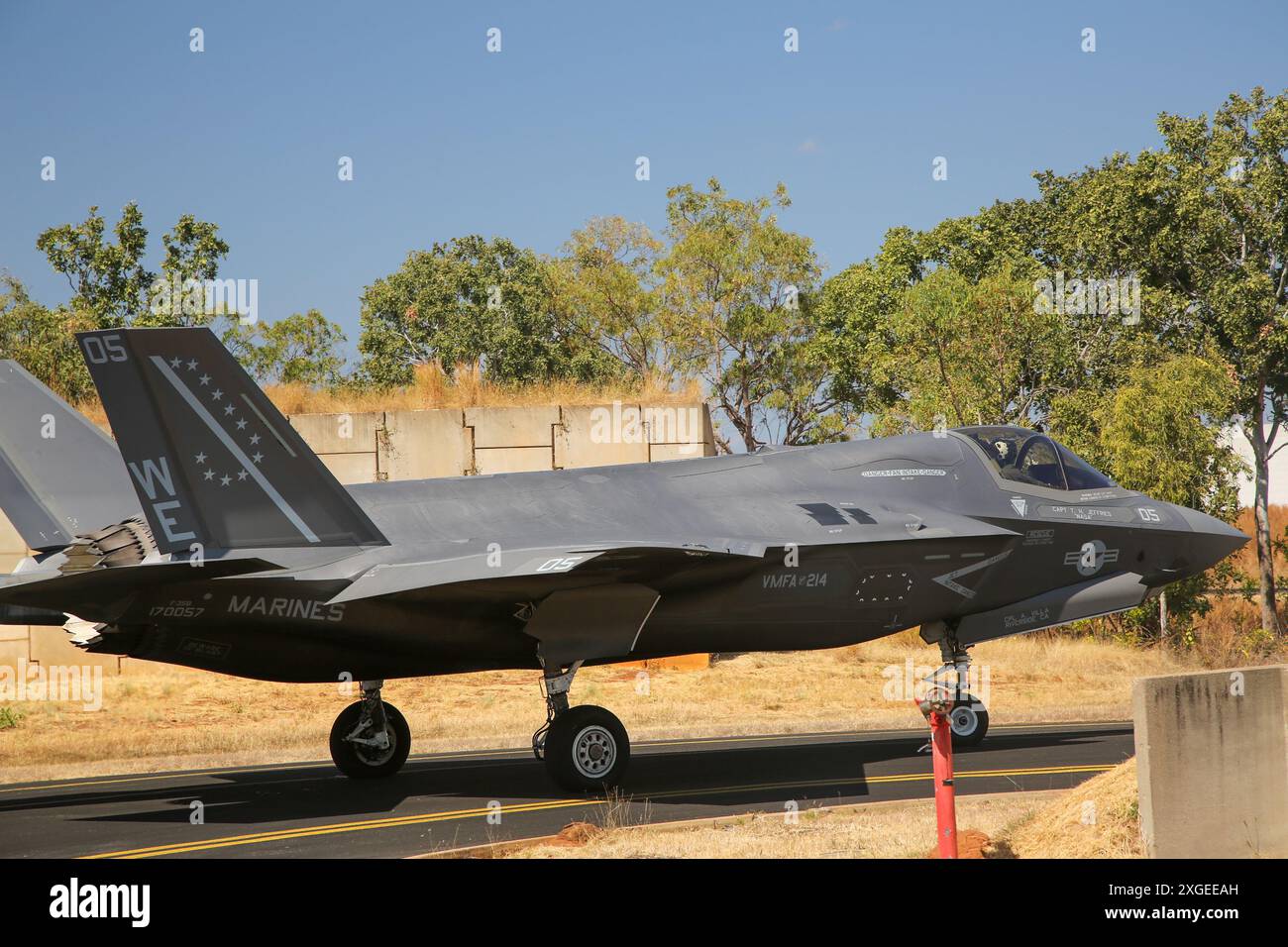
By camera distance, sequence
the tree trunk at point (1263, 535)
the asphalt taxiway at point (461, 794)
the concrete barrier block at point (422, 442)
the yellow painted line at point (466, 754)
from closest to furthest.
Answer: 1. the asphalt taxiway at point (461, 794)
2. the yellow painted line at point (466, 754)
3. the concrete barrier block at point (422, 442)
4. the tree trunk at point (1263, 535)

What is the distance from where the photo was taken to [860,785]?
1409 centimetres

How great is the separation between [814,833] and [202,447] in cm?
729

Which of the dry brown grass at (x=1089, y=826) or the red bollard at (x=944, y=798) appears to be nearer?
the red bollard at (x=944, y=798)

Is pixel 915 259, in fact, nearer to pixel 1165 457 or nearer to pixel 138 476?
pixel 1165 457

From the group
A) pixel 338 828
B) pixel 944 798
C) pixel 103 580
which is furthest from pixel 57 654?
pixel 944 798

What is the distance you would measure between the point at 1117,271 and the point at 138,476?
136 feet

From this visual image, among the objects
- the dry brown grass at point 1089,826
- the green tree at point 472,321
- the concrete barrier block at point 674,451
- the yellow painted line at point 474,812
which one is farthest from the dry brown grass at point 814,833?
the green tree at point 472,321

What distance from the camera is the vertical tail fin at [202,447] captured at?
12398 millimetres

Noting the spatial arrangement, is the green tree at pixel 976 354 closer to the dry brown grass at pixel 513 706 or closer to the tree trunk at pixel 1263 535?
the tree trunk at pixel 1263 535

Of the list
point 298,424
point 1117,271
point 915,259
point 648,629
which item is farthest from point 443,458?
point 915,259

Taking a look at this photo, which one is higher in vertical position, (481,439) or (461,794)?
(481,439)

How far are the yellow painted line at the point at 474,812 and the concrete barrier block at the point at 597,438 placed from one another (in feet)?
51.6

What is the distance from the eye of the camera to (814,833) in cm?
1129

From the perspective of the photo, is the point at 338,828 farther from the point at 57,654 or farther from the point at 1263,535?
the point at 1263,535
